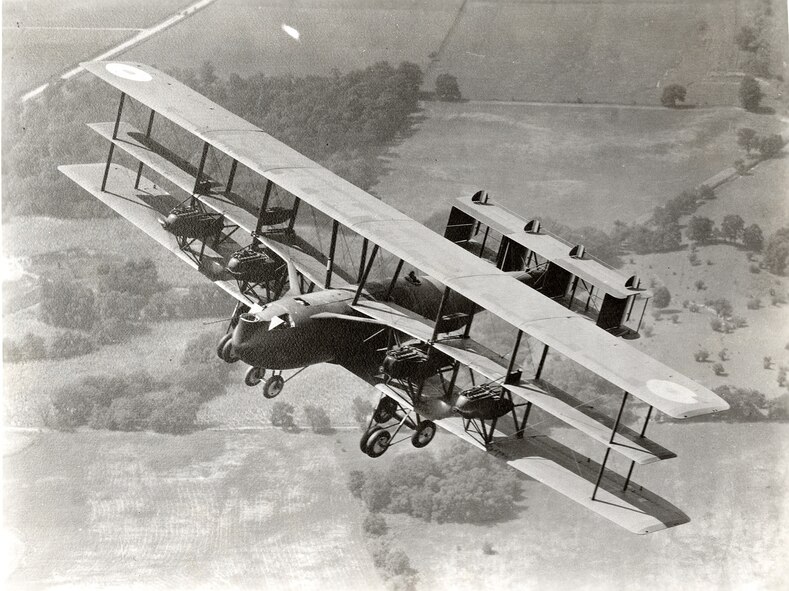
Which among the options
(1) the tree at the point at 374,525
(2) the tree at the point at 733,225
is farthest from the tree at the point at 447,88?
(1) the tree at the point at 374,525

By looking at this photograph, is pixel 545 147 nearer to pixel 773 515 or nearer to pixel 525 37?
pixel 525 37

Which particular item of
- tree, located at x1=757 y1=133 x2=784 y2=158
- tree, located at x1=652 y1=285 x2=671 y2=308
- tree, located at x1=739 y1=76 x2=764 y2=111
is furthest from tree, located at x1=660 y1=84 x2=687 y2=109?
tree, located at x1=652 y1=285 x2=671 y2=308

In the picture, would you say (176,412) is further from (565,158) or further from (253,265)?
(565,158)

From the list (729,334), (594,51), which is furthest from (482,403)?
(594,51)

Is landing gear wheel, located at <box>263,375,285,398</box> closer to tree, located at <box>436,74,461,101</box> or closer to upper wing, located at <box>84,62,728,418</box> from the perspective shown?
upper wing, located at <box>84,62,728,418</box>

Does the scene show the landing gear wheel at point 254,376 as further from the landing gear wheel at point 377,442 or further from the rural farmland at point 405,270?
the rural farmland at point 405,270
